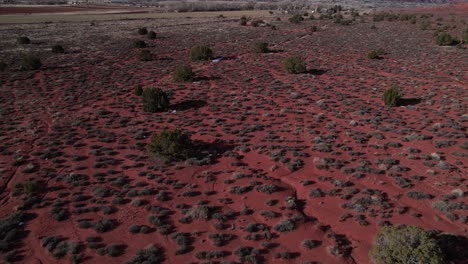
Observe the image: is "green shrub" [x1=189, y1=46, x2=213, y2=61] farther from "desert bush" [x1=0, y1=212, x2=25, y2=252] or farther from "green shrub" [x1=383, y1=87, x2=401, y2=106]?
"desert bush" [x1=0, y1=212, x2=25, y2=252]

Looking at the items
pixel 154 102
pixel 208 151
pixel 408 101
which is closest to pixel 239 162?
pixel 208 151

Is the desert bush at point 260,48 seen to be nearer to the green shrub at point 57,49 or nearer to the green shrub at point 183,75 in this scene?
the green shrub at point 183,75

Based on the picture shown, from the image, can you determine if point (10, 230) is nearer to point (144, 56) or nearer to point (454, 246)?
point (454, 246)

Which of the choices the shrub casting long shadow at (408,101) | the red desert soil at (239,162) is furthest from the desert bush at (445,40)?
the shrub casting long shadow at (408,101)

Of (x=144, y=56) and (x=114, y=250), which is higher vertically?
(x=144, y=56)

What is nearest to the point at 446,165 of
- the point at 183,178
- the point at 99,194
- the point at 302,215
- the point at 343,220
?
the point at 343,220

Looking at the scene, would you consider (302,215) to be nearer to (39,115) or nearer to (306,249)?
(306,249)

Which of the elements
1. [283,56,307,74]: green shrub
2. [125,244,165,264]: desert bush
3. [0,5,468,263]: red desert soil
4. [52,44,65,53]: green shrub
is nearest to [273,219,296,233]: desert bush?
[0,5,468,263]: red desert soil

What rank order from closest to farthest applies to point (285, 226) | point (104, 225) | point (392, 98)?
point (285, 226), point (104, 225), point (392, 98)
